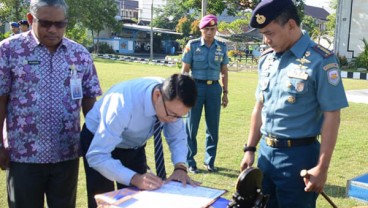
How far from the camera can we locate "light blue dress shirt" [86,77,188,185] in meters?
2.17

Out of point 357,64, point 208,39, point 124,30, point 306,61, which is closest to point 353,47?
point 357,64

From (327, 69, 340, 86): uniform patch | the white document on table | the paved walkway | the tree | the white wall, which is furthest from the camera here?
the white wall

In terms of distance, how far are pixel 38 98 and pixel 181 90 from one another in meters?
0.96

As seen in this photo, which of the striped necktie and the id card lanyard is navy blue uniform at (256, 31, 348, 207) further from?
the id card lanyard

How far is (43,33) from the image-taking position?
2508 millimetres

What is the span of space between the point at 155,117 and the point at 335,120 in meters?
1.00

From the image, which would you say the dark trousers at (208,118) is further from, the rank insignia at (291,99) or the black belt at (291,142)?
the rank insignia at (291,99)

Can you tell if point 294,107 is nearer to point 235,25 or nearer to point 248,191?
point 248,191

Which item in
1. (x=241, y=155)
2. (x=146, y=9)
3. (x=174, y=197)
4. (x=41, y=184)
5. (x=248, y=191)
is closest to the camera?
(x=248, y=191)

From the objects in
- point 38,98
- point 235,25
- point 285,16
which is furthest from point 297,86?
point 235,25

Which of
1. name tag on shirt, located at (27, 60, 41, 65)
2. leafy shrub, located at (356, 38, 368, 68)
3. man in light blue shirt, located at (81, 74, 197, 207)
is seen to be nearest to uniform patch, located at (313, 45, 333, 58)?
man in light blue shirt, located at (81, 74, 197, 207)

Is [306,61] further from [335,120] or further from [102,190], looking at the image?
[102,190]

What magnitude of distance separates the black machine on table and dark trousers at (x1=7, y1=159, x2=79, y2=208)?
1.26 m

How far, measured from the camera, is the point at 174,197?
2.05m
